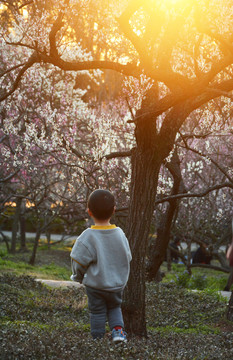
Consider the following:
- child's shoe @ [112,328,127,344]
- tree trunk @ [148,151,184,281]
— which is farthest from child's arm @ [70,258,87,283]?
tree trunk @ [148,151,184,281]

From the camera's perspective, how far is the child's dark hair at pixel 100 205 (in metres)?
5.03

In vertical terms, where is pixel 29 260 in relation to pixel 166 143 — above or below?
below

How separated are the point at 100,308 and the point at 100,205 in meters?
0.98

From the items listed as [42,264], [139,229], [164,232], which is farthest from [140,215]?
[42,264]

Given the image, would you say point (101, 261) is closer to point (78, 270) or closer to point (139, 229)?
point (78, 270)

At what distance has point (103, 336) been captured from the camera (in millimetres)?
5121

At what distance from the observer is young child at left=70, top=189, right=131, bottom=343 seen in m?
4.98

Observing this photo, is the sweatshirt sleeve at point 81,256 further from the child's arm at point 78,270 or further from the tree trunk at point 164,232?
the tree trunk at point 164,232

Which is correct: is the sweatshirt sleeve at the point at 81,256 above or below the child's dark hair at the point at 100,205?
below

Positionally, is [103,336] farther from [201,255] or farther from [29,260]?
[201,255]

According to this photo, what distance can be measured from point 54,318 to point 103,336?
2930 millimetres

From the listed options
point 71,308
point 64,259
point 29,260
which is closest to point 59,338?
point 71,308

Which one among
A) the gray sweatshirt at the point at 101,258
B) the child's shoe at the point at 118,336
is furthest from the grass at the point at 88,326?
the gray sweatshirt at the point at 101,258

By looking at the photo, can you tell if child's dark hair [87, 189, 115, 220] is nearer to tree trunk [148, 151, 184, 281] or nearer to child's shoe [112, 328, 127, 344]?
child's shoe [112, 328, 127, 344]
